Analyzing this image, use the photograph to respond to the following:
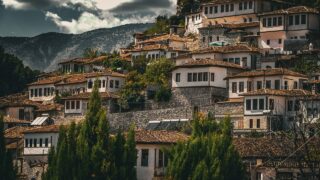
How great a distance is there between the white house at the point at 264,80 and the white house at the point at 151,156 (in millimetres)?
17139

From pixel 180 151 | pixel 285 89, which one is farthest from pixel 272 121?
pixel 180 151

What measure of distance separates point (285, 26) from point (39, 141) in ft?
89.8

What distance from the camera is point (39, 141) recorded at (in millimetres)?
77312

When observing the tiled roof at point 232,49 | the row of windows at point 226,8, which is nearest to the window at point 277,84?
the tiled roof at point 232,49

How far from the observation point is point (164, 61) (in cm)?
8662

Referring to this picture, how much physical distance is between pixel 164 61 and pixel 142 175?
29207mm

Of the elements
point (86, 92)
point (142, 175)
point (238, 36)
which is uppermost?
point (238, 36)

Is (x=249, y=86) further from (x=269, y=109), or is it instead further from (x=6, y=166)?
(x=6, y=166)

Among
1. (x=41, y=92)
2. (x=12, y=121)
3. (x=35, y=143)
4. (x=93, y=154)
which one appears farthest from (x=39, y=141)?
(x=93, y=154)

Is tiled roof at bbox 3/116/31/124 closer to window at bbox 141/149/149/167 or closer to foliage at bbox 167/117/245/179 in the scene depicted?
window at bbox 141/149/149/167

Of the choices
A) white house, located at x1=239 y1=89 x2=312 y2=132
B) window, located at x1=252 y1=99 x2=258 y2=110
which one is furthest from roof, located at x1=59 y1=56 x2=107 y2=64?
window, located at x1=252 y1=99 x2=258 y2=110

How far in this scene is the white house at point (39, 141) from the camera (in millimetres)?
76188

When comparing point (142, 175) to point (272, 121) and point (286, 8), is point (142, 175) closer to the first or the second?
point (272, 121)

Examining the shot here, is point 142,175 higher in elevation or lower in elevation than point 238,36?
lower
